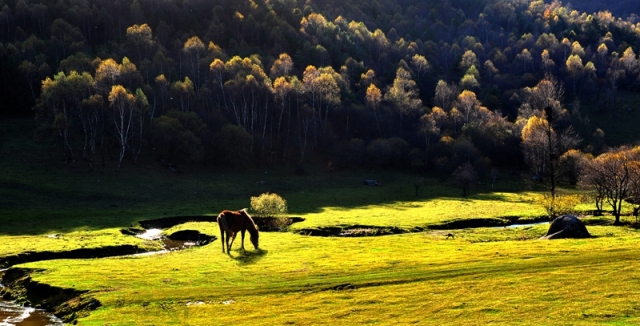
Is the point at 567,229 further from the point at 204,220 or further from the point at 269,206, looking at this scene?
the point at 204,220

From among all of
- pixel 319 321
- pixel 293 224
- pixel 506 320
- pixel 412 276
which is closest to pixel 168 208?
A: pixel 293 224

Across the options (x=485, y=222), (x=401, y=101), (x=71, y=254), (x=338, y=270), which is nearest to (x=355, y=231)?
(x=485, y=222)

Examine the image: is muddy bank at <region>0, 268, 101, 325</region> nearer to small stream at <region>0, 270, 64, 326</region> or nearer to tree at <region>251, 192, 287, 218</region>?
small stream at <region>0, 270, 64, 326</region>

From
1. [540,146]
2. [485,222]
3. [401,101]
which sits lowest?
[485,222]

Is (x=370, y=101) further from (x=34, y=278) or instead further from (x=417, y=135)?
(x=34, y=278)

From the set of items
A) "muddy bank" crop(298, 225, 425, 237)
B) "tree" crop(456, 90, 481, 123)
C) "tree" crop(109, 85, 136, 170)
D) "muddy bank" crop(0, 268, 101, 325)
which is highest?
"tree" crop(456, 90, 481, 123)

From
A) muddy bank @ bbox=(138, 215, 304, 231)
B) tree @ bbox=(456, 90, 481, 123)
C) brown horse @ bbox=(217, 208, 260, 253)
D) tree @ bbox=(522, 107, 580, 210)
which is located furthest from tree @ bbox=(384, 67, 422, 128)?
brown horse @ bbox=(217, 208, 260, 253)

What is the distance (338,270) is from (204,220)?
38950 mm

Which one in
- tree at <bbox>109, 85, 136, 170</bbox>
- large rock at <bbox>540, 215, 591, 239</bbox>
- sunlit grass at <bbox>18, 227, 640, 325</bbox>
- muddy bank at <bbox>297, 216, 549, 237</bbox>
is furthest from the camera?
tree at <bbox>109, 85, 136, 170</bbox>

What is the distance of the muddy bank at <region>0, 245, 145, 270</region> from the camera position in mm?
46953

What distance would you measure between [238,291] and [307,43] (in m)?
169

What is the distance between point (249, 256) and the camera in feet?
147

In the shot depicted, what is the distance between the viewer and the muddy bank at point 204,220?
225 ft

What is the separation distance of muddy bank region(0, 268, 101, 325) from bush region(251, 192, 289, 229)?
3127 cm
